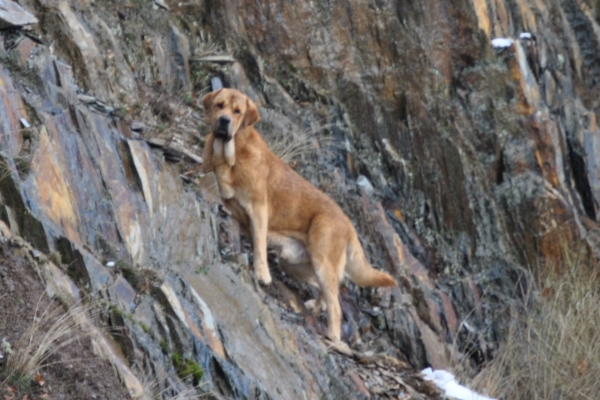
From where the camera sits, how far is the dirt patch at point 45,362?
495cm

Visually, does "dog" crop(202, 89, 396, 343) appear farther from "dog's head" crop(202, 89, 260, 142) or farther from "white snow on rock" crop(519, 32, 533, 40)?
"white snow on rock" crop(519, 32, 533, 40)

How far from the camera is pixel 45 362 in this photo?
5133mm

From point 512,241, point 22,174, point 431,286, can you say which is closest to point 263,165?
point 22,174

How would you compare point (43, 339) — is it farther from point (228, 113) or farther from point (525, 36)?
point (525, 36)

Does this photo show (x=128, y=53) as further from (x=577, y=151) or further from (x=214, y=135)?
(x=577, y=151)

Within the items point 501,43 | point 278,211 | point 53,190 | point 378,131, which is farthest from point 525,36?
point 53,190

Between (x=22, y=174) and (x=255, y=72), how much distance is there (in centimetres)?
816

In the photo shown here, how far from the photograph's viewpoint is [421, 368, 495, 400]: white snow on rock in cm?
964

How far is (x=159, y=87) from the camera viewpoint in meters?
12.9

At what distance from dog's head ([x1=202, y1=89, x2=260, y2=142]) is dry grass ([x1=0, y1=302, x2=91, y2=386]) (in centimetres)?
385

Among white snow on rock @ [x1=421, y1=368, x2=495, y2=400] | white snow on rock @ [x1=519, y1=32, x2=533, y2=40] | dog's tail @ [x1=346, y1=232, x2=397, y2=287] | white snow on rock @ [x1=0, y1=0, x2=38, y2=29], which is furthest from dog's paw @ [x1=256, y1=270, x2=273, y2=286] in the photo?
white snow on rock @ [x1=519, y1=32, x2=533, y2=40]

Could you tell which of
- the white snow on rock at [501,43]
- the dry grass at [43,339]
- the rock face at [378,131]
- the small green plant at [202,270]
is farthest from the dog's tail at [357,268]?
the white snow on rock at [501,43]

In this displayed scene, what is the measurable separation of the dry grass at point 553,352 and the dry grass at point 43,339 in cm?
648

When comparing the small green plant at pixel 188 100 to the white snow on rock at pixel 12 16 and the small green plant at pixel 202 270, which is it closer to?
the white snow on rock at pixel 12 16
